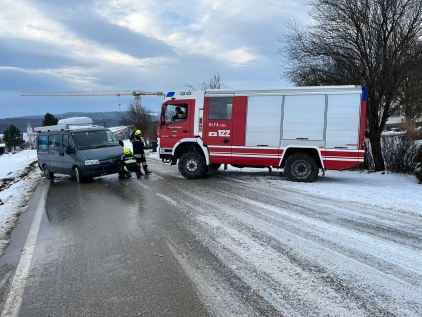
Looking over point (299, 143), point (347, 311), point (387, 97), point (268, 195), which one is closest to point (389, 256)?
point (347, 311)

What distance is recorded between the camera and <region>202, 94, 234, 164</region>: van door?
10.5 m

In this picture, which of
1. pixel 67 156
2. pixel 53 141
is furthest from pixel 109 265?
pixel 53 141

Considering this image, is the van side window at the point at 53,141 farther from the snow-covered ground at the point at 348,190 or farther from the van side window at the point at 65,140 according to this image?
the snow-covered ground at the point at 348,190

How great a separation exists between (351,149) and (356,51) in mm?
3880

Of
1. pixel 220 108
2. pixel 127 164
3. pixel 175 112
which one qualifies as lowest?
pixel 127 164

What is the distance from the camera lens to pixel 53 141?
1260 centimetres

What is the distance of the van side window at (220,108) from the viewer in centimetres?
1047

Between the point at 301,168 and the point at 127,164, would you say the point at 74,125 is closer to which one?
the point at 127,164

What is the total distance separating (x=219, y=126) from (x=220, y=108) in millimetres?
593

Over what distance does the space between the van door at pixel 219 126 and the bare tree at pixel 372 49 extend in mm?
3847

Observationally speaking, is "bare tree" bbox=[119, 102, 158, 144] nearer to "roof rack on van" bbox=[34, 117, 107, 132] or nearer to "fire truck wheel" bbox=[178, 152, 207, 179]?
"roof rack on van" bbox=[34, 117, 107, 132]

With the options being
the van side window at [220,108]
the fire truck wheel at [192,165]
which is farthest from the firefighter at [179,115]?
the fire truck wheel at [192,165]

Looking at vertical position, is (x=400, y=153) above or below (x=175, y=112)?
below

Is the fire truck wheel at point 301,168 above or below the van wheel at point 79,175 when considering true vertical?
above
